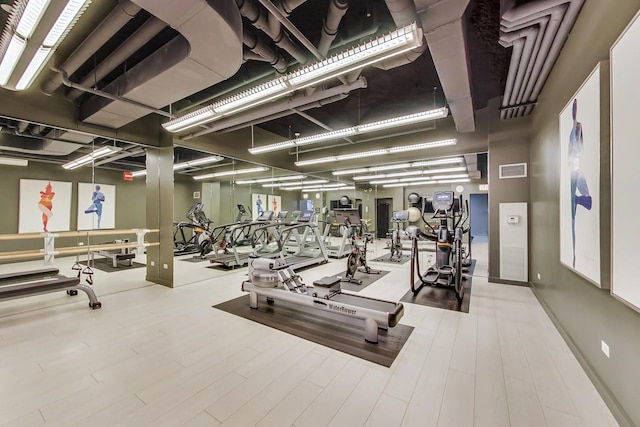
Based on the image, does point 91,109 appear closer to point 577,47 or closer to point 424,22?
point 424,22

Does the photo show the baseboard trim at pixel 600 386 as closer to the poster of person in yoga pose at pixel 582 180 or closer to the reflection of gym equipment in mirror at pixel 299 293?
the poster of person in yoga pose at pixel 582 180

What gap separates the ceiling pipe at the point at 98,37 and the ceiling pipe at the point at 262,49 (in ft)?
3.17

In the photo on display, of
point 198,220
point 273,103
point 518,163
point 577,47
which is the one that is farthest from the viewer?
point 198,220

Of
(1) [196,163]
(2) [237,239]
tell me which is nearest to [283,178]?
(2) [237,239]

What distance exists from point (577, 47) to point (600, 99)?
39.9 inches

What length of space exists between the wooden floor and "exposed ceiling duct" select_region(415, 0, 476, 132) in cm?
309

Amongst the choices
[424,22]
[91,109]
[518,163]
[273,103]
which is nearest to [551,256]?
[518,163]

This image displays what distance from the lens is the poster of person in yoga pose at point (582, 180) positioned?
2.03 m

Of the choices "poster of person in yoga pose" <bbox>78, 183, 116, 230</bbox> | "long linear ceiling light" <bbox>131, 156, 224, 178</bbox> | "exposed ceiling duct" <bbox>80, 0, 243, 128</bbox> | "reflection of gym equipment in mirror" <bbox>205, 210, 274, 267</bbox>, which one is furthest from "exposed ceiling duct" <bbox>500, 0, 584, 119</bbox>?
"poster of person in yoga pose" <bbox>78, 183, 116, 230</bbox>

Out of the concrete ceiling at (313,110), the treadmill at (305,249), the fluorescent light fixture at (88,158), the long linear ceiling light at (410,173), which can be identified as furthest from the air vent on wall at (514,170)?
the fluorescent light fixture at (88,158)

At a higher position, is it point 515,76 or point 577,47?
point 515,76

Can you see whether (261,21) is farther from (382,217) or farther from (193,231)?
(382,217)

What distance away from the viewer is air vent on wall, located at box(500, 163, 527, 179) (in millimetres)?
4824

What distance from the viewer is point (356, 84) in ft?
11.7
